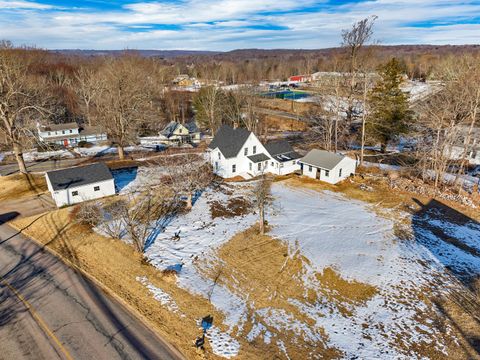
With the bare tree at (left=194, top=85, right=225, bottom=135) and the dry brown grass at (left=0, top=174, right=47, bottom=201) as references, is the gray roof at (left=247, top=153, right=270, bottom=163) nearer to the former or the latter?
the bare tree at (left=194, top=85, right=225, bottom=135)

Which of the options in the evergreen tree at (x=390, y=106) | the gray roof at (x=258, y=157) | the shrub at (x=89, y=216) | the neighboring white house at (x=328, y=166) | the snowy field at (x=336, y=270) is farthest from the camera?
the evergreen tree at (x=390, y=106)

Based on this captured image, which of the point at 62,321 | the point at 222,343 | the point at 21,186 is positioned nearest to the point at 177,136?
the point at 21,186

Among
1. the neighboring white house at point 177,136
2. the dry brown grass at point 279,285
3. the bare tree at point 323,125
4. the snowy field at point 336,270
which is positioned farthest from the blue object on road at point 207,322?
the neighboring white house at point 177,136

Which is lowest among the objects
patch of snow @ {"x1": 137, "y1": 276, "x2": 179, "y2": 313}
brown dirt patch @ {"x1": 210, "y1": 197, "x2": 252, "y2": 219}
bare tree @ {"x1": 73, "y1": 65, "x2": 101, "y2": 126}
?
patch of snow @ {"x1": 137, "y1": 276, "x2": 179, "y2": 313}

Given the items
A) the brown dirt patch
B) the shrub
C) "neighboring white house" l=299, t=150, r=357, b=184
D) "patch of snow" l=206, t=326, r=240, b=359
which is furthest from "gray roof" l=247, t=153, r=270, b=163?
"patch of snow" l=206, t=326, r=240, b=359

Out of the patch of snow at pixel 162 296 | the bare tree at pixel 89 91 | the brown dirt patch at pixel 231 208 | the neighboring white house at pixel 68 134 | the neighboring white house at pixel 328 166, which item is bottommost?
the patch of snow at pixel 162 296

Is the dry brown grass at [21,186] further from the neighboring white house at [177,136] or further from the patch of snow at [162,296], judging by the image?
the neighboring white house at [177,136]
